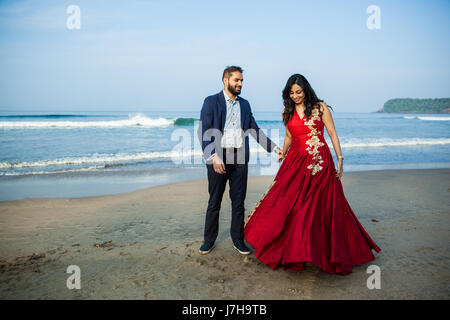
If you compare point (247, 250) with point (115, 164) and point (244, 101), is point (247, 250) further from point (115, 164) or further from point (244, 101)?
point (115, 164)

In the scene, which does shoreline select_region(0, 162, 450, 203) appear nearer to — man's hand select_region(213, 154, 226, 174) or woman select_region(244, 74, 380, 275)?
man's hand select_region(213, 154, 226, 174)

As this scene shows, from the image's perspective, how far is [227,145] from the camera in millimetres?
3291

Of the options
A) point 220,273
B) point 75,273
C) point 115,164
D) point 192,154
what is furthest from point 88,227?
point 192,154

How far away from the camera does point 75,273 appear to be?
9.61 feet

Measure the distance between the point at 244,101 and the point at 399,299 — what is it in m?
2.40

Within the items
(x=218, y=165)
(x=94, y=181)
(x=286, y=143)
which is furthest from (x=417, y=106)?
(x=218, y=165)

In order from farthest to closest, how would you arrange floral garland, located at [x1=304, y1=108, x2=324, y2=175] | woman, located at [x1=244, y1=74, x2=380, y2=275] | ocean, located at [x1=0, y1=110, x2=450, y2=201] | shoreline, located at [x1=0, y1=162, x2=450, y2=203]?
ocean, located at [x1=0, y1=110, x2=450, y2=201]
shoreline, located at [x1=0, y1=162, x2=450, y2=203]
floral garland, located at [x1=304, y1=108, x2=324, y2=175]
woman, located at [x1=244, y1=74, x2=380, y2=275]

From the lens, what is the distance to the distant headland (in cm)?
7475

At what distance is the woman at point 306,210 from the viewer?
2730 millimetres

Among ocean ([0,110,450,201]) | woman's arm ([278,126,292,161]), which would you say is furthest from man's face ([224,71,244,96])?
ocean ([0,110,450,201])

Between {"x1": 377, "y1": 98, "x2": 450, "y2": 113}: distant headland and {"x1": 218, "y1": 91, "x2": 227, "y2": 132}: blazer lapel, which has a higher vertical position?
{"x1": 377, "y1": 98, "x2": 450, "y2": 113}: distant headland

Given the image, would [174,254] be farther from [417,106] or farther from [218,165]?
[417,106]

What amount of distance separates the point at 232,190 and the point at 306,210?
34.9 inches
